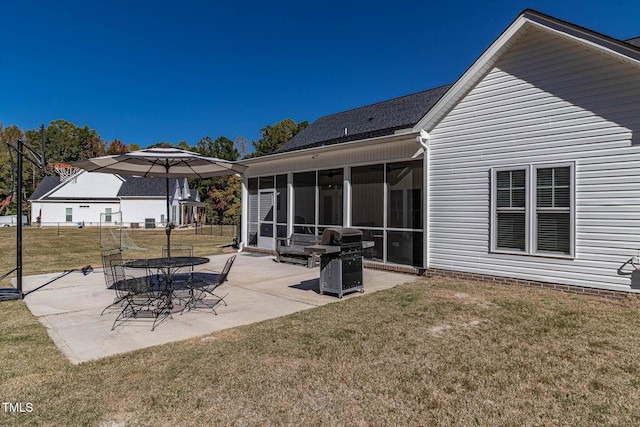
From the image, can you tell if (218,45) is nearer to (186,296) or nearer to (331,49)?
(331,49)

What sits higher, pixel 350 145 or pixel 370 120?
pixel 370 120

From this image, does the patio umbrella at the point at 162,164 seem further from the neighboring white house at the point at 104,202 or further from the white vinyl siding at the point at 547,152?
the neighboring white house at the point at 104,202

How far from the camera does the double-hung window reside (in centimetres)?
706

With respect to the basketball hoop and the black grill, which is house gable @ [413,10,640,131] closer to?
the black grill

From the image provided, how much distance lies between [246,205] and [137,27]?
44.4 ft

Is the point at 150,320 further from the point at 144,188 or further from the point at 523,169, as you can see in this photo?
the point at 144,188

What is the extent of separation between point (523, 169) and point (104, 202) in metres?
40.1

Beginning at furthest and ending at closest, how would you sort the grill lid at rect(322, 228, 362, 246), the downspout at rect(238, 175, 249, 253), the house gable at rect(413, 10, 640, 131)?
1. the downspout at rect(238, 175, 249, 253)
2. the grill lid at rect(322, 228, 362, 246)
3. the house gable at rect(413, 10, 640, 131)

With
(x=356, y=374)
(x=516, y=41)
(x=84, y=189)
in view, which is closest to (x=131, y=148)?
(x=84, y=189)

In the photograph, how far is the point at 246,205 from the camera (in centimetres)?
1518

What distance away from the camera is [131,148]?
63.2 m

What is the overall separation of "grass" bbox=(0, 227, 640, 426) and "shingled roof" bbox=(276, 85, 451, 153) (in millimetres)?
8238

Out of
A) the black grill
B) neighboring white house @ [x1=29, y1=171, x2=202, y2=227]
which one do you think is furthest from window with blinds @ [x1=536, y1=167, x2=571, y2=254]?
neighboring white house @ [x1=29, y1=171, x2=202, y2=227]

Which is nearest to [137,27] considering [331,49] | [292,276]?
[331,49]
